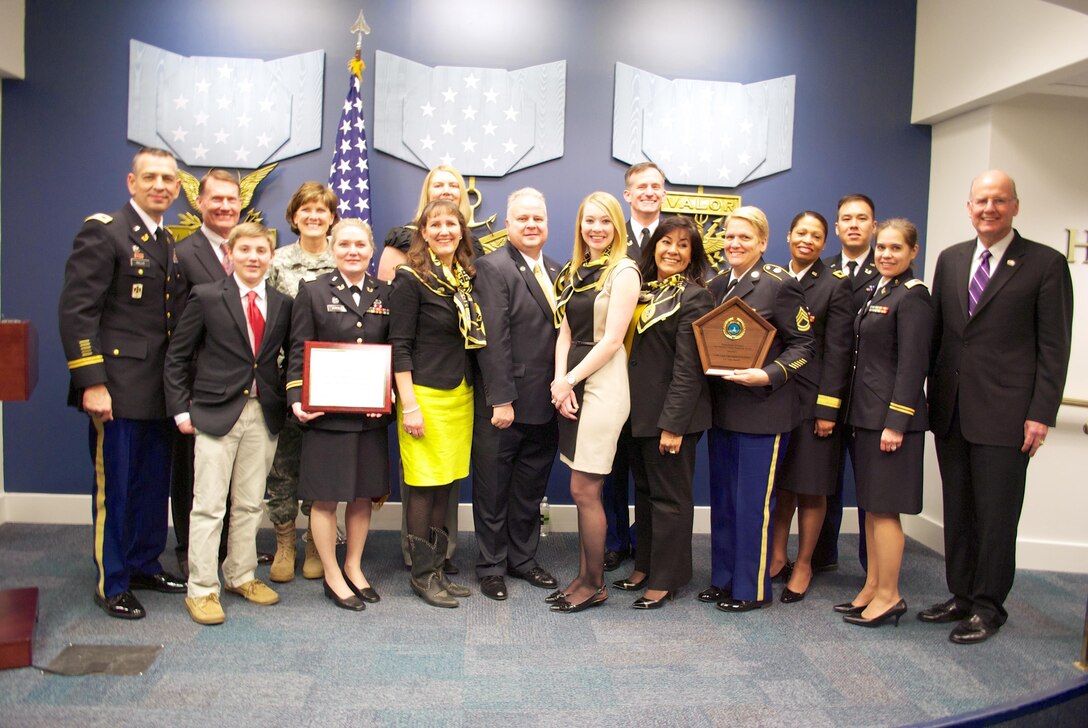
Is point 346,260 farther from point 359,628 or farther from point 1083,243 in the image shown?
point 1083,243

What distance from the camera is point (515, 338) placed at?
341 cm

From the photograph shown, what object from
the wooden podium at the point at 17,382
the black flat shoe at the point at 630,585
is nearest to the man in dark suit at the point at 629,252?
the black flat shoe at the point at 630,585

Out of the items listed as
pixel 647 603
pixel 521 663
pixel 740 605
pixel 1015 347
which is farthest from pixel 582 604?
pixel 1015 347

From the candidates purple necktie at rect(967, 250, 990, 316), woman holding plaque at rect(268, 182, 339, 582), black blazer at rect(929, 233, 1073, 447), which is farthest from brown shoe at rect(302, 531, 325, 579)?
purple necktie at rect(967, 250, 990, 316)

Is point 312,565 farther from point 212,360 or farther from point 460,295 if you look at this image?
point 460,295

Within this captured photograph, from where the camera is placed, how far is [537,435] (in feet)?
11.6

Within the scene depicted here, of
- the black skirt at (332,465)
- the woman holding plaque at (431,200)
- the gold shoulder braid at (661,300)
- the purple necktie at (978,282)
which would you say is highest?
the woman holding plaque at (431,200)

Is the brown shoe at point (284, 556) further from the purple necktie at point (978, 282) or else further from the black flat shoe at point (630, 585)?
the purple necktie at point (978, 282)

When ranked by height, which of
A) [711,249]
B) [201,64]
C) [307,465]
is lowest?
[307,465]

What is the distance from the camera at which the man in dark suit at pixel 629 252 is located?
3908mm

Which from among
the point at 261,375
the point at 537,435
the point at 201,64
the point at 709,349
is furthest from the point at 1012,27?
the point at 201,64

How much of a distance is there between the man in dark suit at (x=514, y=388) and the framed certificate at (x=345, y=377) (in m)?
0.43

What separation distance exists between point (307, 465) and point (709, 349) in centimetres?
168

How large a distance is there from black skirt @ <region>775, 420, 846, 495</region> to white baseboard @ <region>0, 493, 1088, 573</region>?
126 centimetres
